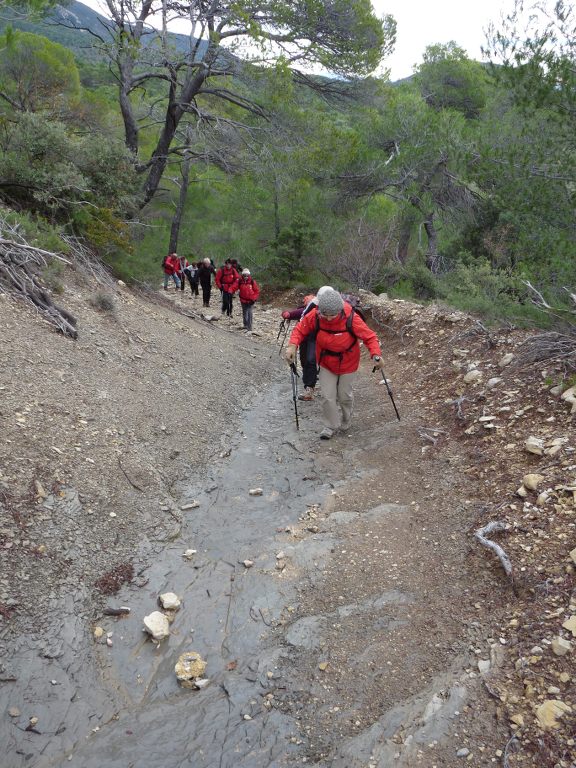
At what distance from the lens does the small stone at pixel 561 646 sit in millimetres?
2781

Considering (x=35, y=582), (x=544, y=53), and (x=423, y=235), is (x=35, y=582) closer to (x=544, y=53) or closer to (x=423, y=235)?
(x=544, y=53)

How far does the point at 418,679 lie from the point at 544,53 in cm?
769

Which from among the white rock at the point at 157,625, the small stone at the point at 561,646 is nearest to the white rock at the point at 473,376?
the small stone at the point at 561,646

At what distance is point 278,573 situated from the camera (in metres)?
4.09

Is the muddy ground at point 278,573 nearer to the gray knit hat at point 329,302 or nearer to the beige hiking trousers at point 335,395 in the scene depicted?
the beige hiking trousers at point 335,395

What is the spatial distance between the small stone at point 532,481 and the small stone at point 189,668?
108 inches

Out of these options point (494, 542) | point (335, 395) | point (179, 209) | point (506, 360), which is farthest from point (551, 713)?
point (179, 209)

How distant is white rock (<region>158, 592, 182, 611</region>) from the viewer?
371 cm

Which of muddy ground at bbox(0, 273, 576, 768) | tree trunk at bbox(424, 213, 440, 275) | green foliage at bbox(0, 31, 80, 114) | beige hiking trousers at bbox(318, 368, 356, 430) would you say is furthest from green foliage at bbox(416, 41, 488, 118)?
beige hiking trousers at bbox(318, 368, 356, 430)

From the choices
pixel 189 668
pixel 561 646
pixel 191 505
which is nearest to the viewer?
pixel 561 646

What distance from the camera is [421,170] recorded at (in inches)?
595

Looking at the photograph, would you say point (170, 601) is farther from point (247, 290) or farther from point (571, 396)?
point (247, 290)

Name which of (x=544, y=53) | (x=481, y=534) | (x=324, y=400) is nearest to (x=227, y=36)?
(x=544, y=53)

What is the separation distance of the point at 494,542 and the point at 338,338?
2.98m
